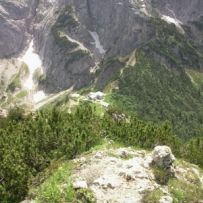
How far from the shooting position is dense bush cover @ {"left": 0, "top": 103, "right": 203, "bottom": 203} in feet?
232

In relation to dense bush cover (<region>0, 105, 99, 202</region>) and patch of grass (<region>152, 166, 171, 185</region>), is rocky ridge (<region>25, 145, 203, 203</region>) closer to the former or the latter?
patch of grass (<region>152, 166, 171, 185</region>)

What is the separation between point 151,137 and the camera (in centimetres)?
9544

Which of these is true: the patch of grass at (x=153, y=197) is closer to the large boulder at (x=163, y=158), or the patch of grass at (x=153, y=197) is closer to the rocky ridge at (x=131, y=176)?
the rocky ridge at (x=131, y=176)

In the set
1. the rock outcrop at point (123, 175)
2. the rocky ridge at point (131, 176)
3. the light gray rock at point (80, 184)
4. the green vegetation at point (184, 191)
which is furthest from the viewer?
the green vegetation at point (184, 191)

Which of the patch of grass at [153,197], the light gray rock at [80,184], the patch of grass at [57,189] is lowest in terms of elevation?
the patch of grass at [57,189]

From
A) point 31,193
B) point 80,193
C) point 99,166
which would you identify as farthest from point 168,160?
point 31,193

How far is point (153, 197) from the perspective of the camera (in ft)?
204

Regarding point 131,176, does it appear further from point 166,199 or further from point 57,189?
point 57,189

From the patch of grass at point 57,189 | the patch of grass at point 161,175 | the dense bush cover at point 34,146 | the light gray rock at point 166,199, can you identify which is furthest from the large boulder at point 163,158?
the dense bush cover at point 34,146

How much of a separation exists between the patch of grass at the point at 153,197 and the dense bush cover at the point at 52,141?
18401 millimetres

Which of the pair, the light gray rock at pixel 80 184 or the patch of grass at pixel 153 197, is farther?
the light gray rock at pixel 80 184

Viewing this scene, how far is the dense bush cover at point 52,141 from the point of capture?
7069 centimetres

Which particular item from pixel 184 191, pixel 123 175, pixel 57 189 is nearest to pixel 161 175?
pixel 184 191

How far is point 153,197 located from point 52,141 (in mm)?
27547
